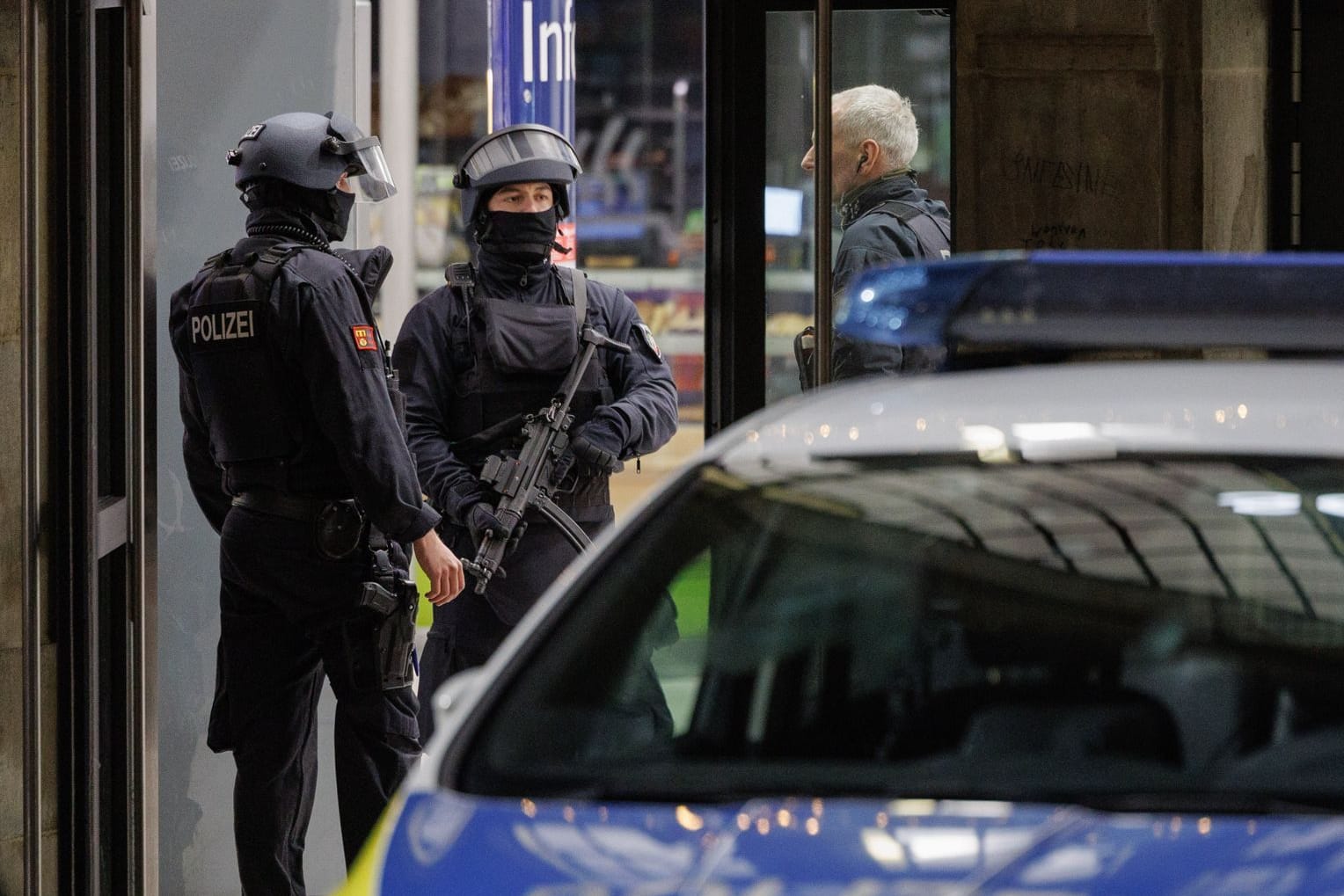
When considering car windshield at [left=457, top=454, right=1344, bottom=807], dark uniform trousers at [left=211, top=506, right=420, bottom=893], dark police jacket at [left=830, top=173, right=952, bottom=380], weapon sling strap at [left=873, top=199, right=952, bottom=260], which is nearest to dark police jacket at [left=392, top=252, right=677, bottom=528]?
dark police jacket at [left=830, top=173, right=952, bottom=380]

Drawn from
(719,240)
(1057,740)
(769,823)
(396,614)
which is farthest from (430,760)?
(719,240)

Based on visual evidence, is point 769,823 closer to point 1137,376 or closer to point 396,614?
point 1137,376

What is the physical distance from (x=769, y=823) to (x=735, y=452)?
66cm

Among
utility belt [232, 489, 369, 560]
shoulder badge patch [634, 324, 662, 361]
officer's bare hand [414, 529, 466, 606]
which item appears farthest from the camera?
shoulder badge patch [634, 324, 662, 361]

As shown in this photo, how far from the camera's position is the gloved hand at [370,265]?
4.72 meters

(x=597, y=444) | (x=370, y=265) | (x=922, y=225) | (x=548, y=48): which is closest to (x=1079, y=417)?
(x=370, y=265)

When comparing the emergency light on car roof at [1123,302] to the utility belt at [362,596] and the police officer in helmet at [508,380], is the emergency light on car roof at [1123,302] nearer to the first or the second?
the utility belt at [362,596]

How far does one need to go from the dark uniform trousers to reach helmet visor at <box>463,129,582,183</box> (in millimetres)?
1231

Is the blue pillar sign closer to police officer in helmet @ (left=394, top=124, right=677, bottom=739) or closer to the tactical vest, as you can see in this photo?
police officer in helmet @ (left=394, top=124, right=677, bottom=739)

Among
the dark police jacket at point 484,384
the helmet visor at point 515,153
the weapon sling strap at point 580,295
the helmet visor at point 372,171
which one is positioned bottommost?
the dark police jacket at point 484,384

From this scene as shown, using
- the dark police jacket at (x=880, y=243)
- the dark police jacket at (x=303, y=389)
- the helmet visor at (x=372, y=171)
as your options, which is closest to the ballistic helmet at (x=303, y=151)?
the helmet visor at (x=372, y=171)

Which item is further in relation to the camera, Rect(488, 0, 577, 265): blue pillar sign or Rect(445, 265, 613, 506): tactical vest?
Rect(488, 0, 577, 265): blue pillar sign

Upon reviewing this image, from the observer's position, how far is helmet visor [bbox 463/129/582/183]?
17.6 ft

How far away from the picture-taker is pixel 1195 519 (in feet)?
7.81
